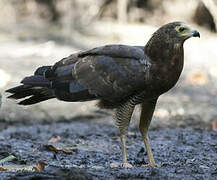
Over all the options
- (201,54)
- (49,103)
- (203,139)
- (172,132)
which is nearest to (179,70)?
(203,139)

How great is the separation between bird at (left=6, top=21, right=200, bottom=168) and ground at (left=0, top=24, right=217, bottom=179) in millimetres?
654

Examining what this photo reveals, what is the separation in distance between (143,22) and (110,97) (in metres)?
11.9

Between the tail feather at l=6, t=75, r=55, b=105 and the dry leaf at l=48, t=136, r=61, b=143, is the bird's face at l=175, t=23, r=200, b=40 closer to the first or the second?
the tail feather at l=6, t=75, r=55, b=105

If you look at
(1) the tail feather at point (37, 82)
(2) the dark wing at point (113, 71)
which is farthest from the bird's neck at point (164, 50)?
(1) the tail feather at point (37, 82)

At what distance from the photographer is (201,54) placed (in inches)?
534

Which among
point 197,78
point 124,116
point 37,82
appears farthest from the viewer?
point 197,78

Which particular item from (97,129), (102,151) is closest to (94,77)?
(102,151)

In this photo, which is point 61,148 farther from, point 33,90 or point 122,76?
point 122,76

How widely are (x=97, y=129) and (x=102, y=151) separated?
180cm

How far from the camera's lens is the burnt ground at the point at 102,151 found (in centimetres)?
428

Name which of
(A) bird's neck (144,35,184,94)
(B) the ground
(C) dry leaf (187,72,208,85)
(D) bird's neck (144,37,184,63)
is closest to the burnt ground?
(B) the ground

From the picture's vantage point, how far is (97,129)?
837 centimetres

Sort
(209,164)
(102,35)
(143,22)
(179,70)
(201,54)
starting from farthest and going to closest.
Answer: (143,22) < (102,35) < (201,54) < (209,164) < (179,70)

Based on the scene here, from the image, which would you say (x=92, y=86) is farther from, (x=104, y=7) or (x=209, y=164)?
(x=104, y=7)
